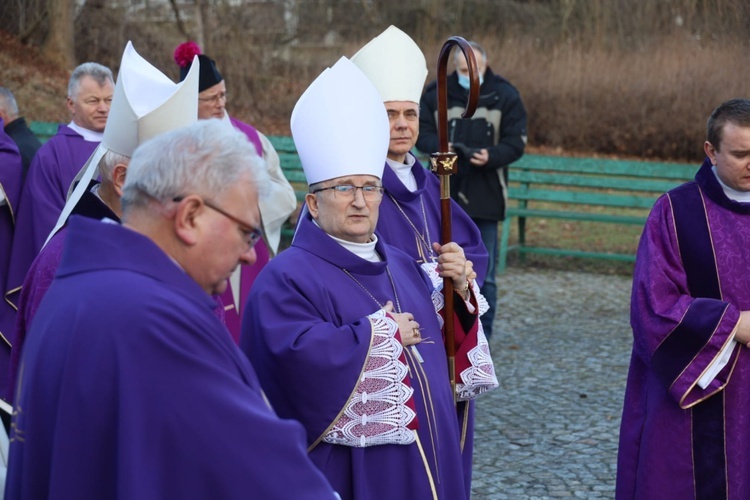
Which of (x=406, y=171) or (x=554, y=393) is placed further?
(x=554, y=393)

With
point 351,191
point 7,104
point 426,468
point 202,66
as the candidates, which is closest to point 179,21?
point 7,104

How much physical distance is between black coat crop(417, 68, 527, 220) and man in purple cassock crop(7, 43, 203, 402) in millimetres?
4267

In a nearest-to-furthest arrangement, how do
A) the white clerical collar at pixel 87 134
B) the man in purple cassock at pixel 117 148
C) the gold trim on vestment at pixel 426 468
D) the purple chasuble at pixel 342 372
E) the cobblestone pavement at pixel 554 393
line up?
the man in purple cassock at pixel 117 148 < the purple chasuble at pixel 342 372 < the gold trim on vestment at pixel 426 468 < the cobblestone pavement at pixel 554 393 < the white clerical collar at pixel 87 134

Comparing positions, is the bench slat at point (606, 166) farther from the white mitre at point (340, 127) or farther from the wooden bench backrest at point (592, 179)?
the white mitre at point (340, 127)

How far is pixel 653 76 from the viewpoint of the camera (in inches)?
691

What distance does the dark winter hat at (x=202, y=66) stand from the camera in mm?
6082

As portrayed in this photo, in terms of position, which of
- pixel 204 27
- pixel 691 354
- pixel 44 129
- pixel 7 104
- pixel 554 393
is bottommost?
pixel 554 393

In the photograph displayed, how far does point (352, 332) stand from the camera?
130 inches

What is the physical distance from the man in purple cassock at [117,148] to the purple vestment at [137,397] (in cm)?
95

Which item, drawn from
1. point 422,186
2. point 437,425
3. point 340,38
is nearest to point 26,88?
point 340,38

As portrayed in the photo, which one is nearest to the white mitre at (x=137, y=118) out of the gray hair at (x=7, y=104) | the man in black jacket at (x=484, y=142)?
the gray hair at (x=7, y=104)

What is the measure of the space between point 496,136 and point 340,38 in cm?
1466

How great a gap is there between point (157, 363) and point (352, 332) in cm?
128

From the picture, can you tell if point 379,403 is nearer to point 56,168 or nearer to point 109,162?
point 109,162
